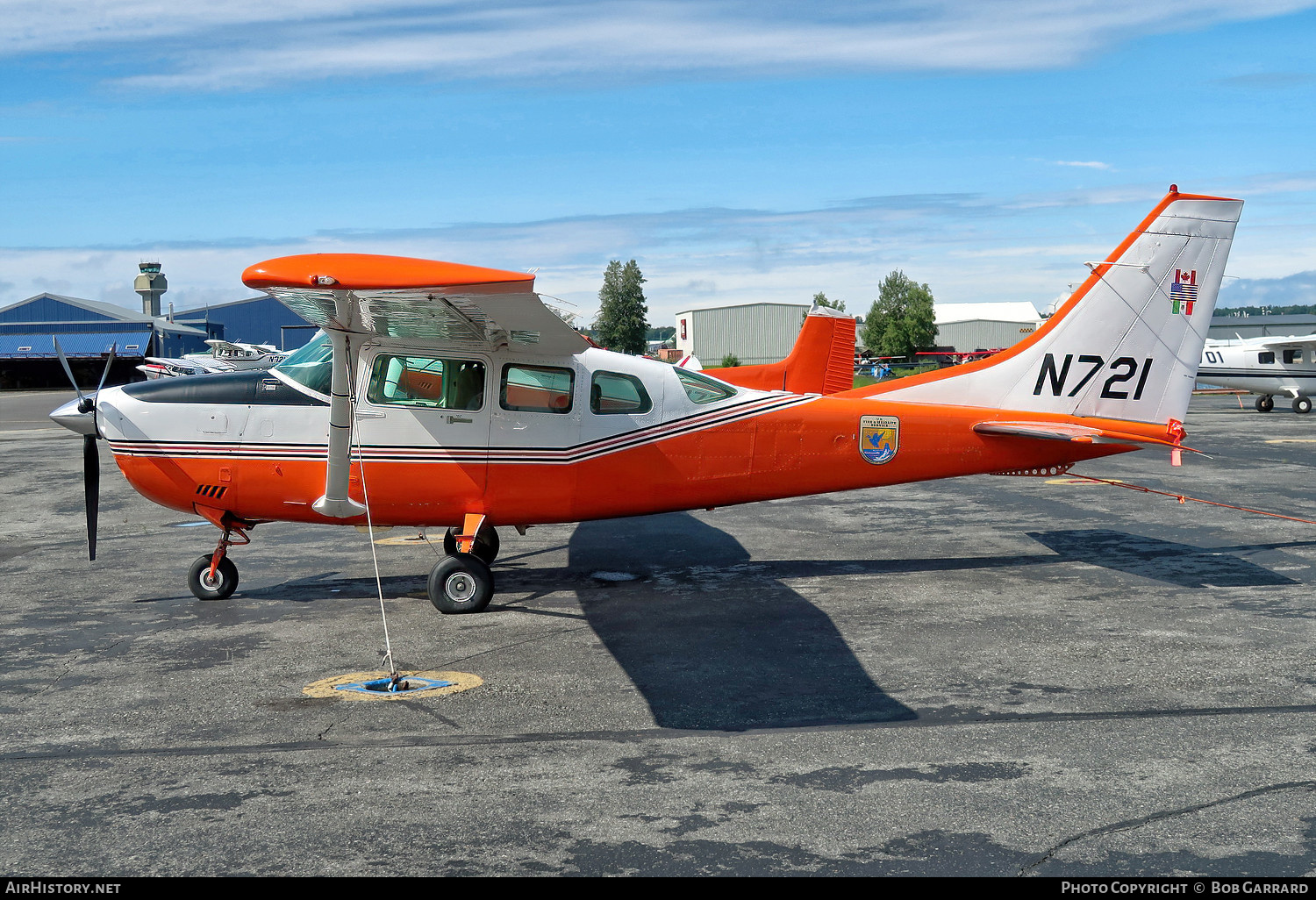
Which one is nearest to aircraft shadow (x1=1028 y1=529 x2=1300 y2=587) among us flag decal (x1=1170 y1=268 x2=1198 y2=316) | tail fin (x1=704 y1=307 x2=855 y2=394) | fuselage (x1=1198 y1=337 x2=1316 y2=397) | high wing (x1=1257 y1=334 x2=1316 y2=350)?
us flag decal (x1=1170 y1=268 x2=1198 y2=316)

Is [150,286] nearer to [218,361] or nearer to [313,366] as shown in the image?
[218,361]

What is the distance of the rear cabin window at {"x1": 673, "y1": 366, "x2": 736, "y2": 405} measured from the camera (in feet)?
32.6

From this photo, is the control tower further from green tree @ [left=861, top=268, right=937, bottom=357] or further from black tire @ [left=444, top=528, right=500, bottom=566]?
black tire @ [left=444, top=528, right=500, bottom=566]

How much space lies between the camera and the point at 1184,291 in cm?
1034

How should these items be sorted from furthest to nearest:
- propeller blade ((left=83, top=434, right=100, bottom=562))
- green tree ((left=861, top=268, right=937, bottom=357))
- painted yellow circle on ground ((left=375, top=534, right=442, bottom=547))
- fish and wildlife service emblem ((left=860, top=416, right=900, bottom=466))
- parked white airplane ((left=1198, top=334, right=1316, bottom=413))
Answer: green tree ((left=861, top=268, right=937, bottom=357)) → parked white airplane ((left=1198, top=334, right=1316, bottom=413)) → painted yellow circle on ground ((left=375, top=534, right=442, bottom=547)) → fish and wildlife service emblem ((left=860, top=416, right=900, bottom=466)) → propeller blade ((left=83, top=434, right=100, bottom=562))

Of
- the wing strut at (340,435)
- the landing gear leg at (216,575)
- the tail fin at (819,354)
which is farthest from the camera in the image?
the tail fin at (819,354)

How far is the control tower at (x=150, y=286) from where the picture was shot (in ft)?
400

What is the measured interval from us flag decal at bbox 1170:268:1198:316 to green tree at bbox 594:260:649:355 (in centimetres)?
9066

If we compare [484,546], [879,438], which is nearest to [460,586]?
[484,546]

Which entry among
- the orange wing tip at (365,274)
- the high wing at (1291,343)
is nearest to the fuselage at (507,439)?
the orange wing tip at (365,274)

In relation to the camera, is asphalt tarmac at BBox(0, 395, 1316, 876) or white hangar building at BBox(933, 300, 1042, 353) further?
white hangar building at BBox(933, 300, 1042, 353)

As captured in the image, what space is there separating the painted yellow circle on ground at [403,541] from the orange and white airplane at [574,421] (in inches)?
84.2

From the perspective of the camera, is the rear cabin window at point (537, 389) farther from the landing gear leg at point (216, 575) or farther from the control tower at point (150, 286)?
the control tower at point (150, 286)

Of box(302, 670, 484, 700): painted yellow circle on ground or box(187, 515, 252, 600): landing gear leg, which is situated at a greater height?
box(187, 515, 252, 600): landing gear leg
